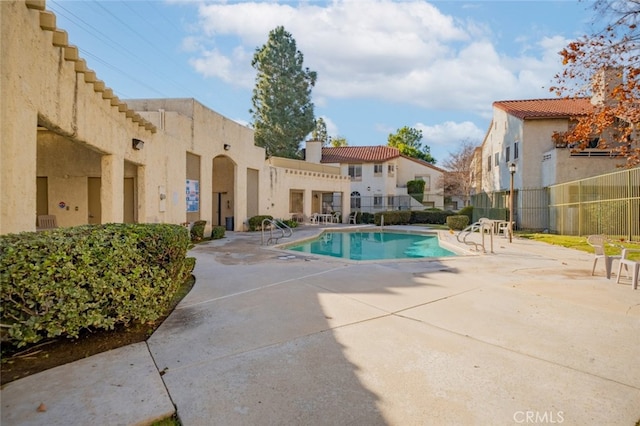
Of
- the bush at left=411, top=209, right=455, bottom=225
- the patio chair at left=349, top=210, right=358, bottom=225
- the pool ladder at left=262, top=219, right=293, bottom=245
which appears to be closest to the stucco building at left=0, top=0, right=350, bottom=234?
the pool ladder at left=262, top=219, right=293, bottom=245

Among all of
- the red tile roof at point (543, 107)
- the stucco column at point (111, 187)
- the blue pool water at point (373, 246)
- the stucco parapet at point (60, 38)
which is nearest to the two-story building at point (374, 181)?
the red tile roof at point (543, 107)

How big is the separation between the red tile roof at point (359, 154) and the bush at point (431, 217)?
400 inches

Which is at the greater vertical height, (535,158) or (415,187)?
(535,158)

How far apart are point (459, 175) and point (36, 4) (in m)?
37.4

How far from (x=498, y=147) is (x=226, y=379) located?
90.0ft

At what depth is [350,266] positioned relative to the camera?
333 inches

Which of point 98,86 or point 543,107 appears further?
point 543,107

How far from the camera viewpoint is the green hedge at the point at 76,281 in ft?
10.3

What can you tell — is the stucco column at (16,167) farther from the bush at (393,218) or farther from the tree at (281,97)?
the tree at (281,97)

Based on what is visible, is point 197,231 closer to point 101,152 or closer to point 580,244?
point 101,152

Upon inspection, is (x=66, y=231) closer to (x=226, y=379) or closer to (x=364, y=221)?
(x=226, y=379)

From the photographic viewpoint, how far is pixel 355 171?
1455 inches

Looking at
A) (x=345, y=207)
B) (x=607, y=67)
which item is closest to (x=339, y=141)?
(x=345, y=207)

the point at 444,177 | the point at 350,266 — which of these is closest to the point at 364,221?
the point at 444,177
